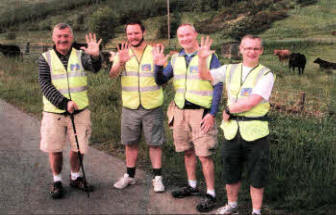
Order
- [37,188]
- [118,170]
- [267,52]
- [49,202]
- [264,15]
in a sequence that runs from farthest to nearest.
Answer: [264,15] → [267,52] → [118,170] → [37,188] → [49,202]

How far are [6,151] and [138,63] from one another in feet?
10.1

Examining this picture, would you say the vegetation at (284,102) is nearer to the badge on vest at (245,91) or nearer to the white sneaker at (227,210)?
the white sneaker at (227,210)

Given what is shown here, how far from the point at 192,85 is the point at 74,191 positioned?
1883 millimetres

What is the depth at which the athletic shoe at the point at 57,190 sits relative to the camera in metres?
4.14

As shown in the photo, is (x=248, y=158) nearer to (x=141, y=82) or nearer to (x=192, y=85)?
(x=192, y=85)

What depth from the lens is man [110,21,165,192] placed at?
162 inches

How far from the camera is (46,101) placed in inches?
162

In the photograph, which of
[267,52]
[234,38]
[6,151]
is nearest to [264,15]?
[234,38]

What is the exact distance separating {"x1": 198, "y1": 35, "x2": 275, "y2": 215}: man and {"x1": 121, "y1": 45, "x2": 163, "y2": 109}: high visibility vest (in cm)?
76

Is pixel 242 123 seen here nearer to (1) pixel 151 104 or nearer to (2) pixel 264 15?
(1) pixel 151 104

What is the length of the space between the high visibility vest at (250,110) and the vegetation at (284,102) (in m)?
0.99

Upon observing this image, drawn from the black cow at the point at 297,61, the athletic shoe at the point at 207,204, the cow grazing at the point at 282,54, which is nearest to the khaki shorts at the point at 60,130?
the athletic shoe at the point at 207,204

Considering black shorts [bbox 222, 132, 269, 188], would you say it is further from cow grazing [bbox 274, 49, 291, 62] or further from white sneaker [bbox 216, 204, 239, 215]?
cow grazing [bbox 274, 49, 291, 62]

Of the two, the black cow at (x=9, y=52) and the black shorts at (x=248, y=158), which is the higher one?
the black cow at (x=9, y=52)
